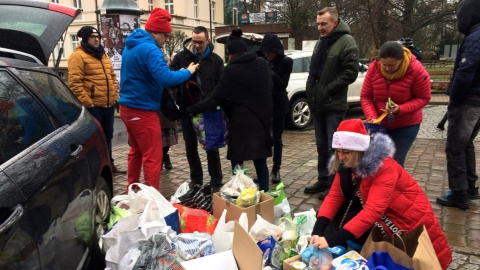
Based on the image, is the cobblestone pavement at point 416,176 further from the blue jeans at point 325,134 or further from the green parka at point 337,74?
the green parka at point 337,74

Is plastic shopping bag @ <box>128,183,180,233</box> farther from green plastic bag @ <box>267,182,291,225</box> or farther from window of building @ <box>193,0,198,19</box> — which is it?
window of building @ <box>193,0,198,19</box>

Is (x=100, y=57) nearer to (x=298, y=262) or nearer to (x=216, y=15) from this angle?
(x=298, y=262)

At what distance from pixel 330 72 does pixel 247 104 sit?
100 cm

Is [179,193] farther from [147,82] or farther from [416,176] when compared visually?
[416,176]

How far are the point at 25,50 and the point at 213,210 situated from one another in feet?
7.53

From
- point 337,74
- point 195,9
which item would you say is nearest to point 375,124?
point 337,74

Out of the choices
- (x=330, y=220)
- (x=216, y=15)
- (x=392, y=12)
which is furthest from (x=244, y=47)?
(x=216, y=15)

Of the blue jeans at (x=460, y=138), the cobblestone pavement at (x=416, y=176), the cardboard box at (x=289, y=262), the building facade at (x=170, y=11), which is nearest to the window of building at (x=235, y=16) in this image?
the building facade at (x=170, y=11)

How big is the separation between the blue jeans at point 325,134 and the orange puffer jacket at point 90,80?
2.80 m

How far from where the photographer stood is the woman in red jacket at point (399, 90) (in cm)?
346

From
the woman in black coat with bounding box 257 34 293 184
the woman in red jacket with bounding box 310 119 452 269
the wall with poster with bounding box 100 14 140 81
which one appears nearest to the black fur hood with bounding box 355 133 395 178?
the woman in red jacket with bounding box 310 119 452 269

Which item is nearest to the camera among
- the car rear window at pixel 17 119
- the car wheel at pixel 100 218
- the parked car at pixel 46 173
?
the parked car at pixel 46 173

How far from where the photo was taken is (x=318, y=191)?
4633mm

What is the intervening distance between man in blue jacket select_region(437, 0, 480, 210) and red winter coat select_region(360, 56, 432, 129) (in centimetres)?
34
